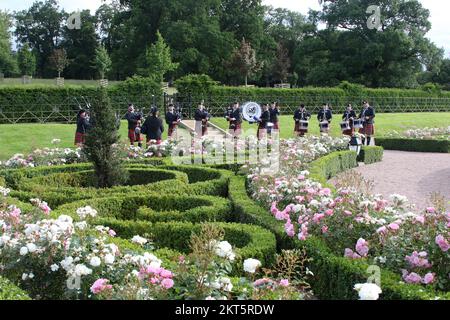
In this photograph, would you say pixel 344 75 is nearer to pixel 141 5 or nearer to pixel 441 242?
pixel 141 5

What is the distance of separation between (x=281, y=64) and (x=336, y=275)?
48.7 m

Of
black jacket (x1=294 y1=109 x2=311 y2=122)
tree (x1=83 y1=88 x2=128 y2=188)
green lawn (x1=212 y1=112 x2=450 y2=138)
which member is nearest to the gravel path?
black jacket (x1=294 y1=109 x2=311 y2=122)

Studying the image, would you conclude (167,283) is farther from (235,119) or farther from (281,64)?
(281,64)

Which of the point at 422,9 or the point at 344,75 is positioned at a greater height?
the point at 422,9

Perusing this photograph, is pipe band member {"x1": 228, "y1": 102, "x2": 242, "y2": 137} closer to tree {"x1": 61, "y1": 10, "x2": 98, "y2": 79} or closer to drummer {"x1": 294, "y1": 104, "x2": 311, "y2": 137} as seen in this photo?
drummer {"x1": 294, "y1": 104, "x2": 311, "y2": 137}

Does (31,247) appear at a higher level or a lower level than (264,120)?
lower

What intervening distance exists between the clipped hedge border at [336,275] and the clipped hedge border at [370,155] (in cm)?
1057

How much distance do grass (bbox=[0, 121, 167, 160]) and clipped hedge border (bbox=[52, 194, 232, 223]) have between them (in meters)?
9.92

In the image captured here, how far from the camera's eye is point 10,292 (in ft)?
13.1

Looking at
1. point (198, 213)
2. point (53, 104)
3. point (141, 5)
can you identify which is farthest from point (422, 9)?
point (198, 213)

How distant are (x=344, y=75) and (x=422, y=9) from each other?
31.1 feet

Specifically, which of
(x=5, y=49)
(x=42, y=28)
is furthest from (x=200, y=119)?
(x=42, y=28)

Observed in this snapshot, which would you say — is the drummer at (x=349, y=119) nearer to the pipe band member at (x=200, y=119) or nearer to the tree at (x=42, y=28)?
the pipe band member at (x=200, y=119)

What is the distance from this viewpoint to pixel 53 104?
1008 inches
